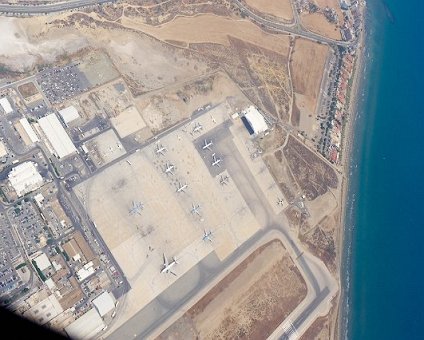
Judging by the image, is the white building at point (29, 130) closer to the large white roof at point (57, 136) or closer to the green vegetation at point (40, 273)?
the large white roof at point (57, 136)

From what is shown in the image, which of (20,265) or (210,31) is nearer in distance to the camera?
(20,265)

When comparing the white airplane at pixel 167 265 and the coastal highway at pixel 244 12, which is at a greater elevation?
the coastal highway at pixel 244 12

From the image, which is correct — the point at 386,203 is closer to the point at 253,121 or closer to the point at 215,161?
the point at 253,121

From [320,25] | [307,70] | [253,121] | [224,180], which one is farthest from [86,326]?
[320,25]

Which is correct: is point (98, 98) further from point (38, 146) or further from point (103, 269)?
point (103, 269)

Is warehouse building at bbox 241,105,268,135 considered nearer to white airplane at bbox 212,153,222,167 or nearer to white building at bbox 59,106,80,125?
white airplane at bbox 212,153,222,167

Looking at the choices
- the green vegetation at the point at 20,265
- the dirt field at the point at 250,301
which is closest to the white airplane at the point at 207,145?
the dirt field at the point at 250,301

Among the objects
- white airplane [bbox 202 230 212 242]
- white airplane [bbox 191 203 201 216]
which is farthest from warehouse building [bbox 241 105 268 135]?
white airplane [bbox 202 230 212 242]
